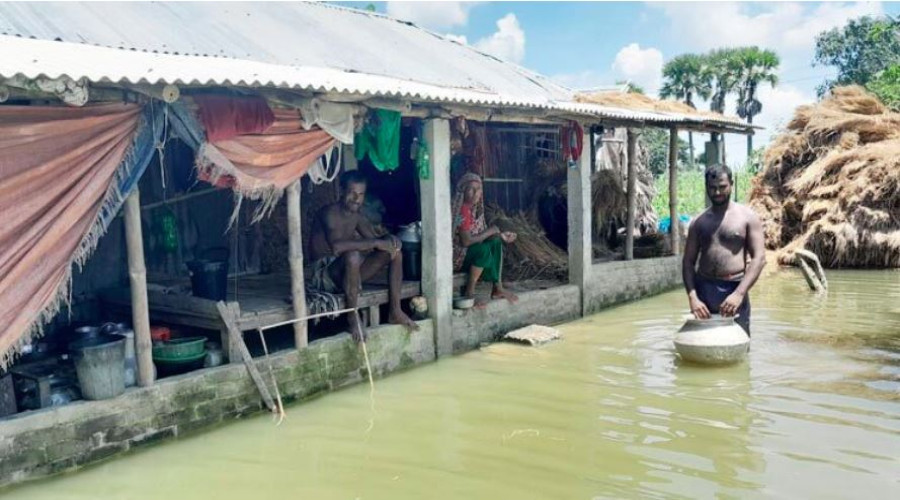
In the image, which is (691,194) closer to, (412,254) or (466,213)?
(466,213)

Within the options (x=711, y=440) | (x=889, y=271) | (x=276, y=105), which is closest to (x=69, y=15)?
(x=276, y=105)

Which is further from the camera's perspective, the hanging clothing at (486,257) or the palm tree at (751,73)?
the palm tree at (751,73)

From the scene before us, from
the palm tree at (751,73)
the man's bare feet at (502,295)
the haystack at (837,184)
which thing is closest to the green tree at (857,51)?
the palm tree at (751,73)

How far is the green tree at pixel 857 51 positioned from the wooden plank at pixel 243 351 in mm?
29696

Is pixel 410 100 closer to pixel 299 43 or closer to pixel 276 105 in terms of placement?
pixel 276 105

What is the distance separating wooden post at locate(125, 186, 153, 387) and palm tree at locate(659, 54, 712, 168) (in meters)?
35.1

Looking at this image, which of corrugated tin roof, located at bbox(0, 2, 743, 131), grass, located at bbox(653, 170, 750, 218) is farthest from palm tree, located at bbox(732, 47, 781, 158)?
corrugated tin roof, located at bbox(0, 2, 743, 131)

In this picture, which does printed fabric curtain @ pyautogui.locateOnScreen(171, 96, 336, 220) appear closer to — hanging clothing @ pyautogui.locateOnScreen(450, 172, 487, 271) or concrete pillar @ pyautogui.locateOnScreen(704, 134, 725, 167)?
hanging clothing @ pyautogui.locateOnScreen(450, 172, 487, 271)

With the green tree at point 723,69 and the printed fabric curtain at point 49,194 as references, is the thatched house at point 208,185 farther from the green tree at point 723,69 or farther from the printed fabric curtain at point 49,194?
the green tree at point 723,69

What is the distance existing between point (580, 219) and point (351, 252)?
13.0 ft

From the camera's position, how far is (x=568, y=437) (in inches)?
209

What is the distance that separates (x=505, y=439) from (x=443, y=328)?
8.41 feet

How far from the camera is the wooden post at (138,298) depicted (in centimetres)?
527

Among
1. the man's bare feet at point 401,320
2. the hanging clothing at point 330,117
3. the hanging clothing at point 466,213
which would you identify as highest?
the hanging clothing at point 330,117
